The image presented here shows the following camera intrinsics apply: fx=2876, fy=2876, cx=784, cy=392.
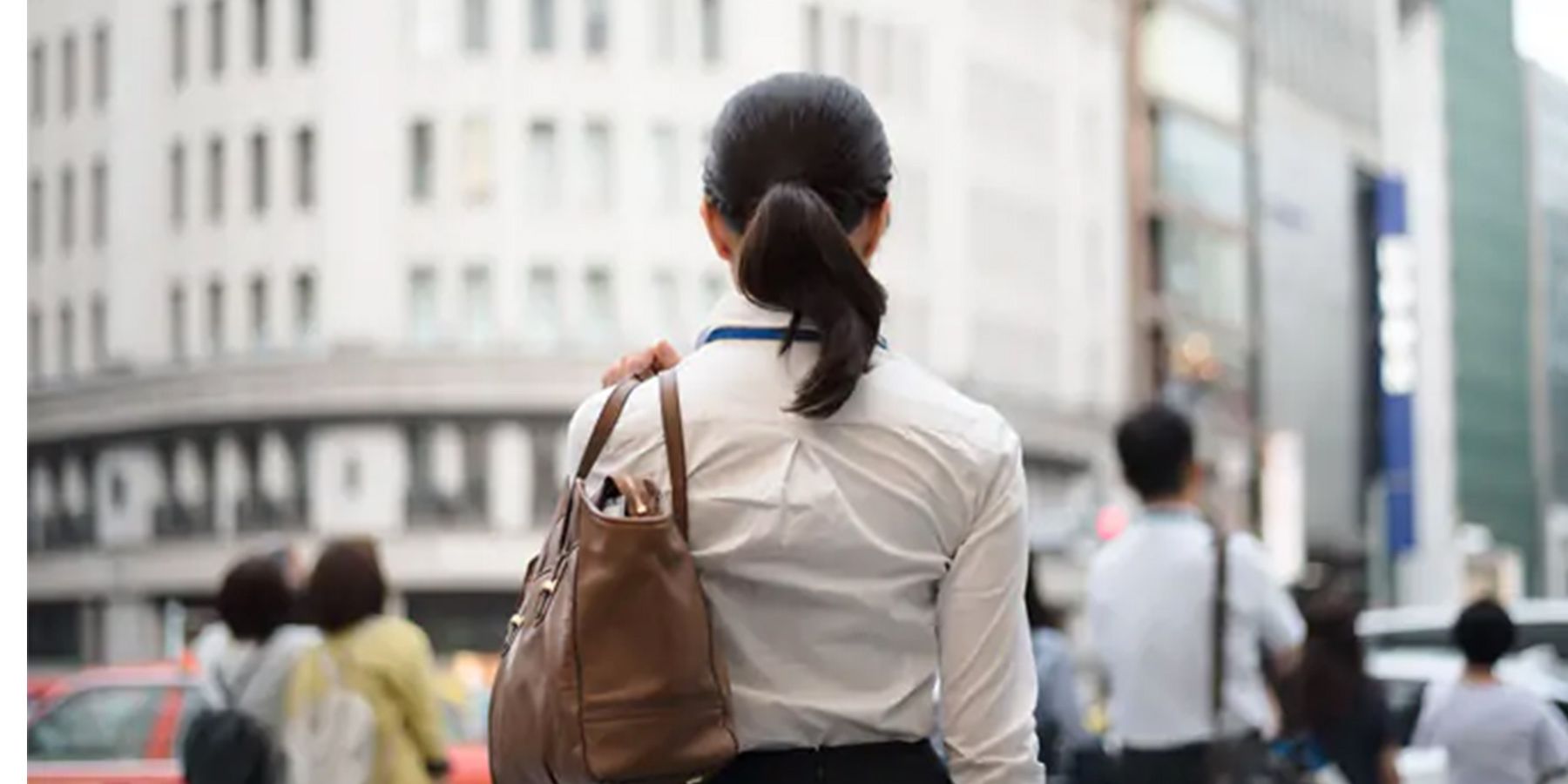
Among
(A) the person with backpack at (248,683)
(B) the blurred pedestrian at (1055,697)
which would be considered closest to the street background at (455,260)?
(B) the blurred pedestrian at (1055,697)

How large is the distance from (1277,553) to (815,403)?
6966 cm

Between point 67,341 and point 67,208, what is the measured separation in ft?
9.18

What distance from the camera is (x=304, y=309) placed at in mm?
56000

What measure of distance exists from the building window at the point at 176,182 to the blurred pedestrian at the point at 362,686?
5095 centimetres

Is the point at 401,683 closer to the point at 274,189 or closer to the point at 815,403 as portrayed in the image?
the point at 815,403

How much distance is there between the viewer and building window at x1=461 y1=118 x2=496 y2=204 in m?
55.8

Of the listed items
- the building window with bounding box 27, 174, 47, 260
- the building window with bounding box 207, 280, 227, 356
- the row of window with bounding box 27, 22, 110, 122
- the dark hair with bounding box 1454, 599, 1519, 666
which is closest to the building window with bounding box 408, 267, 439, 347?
the building window with bounding box 207, 280, 227, 356

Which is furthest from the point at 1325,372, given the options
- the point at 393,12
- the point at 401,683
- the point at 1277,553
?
the point at 401,683

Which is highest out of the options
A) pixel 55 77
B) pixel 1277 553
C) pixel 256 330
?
pixel 55 77

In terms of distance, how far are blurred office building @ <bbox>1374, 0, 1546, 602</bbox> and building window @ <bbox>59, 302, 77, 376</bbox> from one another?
4644 cm

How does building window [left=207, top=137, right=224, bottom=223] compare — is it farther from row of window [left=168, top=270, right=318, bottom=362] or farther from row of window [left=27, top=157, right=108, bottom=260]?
row of window [left=27, top=157, right=108, bottom=260]

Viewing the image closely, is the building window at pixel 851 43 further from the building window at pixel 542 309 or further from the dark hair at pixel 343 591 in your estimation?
the dark hair at pixel 343 591

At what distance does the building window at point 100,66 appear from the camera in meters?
59.3

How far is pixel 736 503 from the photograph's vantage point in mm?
2971
